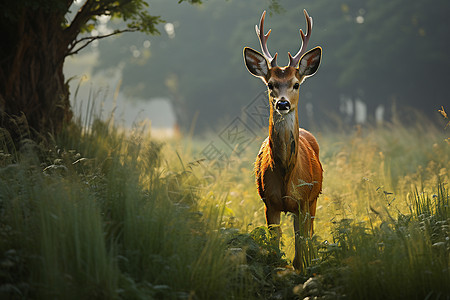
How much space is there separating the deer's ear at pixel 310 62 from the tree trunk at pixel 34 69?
3.12 meters

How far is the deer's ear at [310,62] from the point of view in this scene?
17.6ft

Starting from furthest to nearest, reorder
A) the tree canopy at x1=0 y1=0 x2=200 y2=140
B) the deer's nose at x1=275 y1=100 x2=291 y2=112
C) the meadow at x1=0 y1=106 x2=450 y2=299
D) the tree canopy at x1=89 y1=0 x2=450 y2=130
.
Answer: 1. the tree canopy at x1=89 y1=0 x2=450 y2=130
2. the tree canopy at x1=0 y1=0 x2=200 y2=140
3. the deer's nose at x1=275 y1=100 x2=291 y2=112
4. the meadow at x1=0 y1=106 x2=450 y2=299

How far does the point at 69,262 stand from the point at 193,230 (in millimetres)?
1184

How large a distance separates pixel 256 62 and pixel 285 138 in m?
1.05

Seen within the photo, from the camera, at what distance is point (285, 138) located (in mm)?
4969

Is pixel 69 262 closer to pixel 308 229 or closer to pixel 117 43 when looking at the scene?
pixel 308 229

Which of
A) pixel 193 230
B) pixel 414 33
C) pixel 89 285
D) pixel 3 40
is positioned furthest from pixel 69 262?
pixel 414 33

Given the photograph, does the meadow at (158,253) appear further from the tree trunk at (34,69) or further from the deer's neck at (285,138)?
the tree trunk at (34,69)

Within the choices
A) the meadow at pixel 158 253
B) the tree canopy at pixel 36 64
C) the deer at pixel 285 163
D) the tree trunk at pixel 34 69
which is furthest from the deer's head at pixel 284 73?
the tree trunk at pixel 34 69

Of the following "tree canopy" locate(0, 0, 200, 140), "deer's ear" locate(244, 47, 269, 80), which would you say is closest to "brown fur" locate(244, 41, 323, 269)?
"deer's ear" locate(244, 47, 269, 80)

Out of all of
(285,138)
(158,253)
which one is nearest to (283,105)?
(285,138)

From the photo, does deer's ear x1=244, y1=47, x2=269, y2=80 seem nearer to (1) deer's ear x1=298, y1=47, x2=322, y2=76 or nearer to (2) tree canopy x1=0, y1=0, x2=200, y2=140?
(1) deer's ear x1=298, y1=47, x2=322, y2=76

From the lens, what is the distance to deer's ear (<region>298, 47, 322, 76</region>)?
5.37m

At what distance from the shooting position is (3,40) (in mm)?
6535
